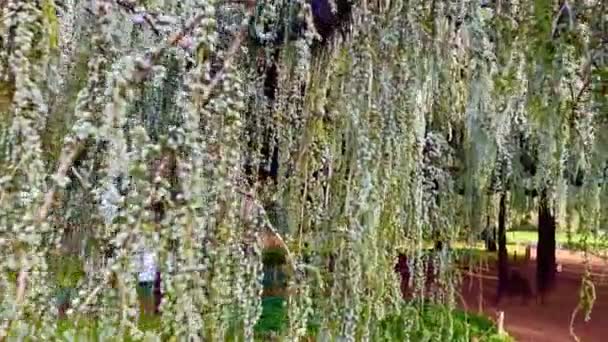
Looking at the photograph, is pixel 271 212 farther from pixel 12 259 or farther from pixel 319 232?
pixel 12 259

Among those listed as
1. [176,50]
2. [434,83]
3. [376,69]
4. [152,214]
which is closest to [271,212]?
[434,83]

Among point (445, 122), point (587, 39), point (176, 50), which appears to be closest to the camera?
point (176, 50)

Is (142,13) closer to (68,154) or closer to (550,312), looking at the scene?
(68,154)

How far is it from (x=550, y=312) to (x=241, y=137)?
5402 millimetres

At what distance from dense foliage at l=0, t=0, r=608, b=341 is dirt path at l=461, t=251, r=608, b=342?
2.53 m

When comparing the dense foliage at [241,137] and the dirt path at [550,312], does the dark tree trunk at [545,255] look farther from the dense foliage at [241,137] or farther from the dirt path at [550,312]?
the dense foliage at [241,137]

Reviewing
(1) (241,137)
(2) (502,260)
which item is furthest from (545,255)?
(1) (241,137)

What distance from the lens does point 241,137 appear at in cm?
159

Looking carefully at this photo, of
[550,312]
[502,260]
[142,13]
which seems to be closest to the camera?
[142,13]

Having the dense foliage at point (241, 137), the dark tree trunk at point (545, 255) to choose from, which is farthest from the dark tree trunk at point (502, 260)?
the dense foliage at point (241, 137)

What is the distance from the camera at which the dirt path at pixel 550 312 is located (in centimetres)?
518

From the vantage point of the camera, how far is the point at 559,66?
1.29 metres

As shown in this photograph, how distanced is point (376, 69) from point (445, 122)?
3.19 ft

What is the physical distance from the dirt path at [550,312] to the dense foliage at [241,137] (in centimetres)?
253
